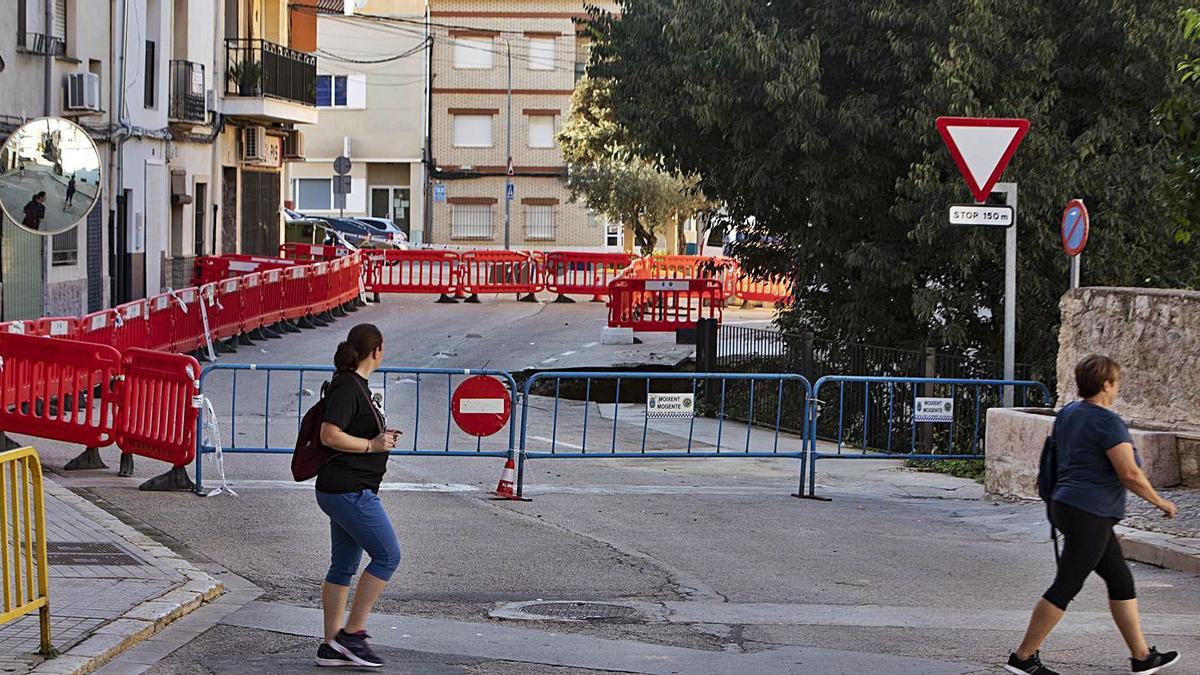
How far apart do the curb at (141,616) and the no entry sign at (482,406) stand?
10.6ft

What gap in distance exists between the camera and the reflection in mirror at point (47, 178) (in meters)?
15.4

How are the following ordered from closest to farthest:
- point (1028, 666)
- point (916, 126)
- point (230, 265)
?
point (1028, 666) → point (916, 126) → point (230, 265)

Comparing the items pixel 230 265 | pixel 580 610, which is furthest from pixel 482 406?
pixel 230 265

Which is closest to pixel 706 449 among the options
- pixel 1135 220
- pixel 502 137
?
pixel 1135 220

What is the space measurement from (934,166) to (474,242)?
174ft

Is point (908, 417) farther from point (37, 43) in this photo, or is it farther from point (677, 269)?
point (677, 269)

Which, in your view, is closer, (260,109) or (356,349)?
(356,349)

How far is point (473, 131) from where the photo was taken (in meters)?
69.2

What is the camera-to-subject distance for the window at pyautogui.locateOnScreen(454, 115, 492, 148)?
69.1 meters

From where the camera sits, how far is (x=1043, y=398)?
586 inches

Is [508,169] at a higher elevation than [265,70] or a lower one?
lower

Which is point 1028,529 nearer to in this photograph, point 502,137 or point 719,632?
point 719,632

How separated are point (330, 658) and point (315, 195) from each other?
6379 cm

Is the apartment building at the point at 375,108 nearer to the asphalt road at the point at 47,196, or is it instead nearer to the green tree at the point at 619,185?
the green tree at the point at 619,185
